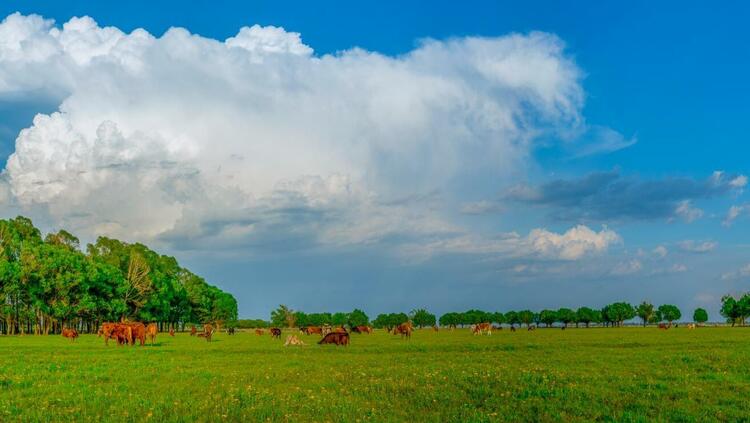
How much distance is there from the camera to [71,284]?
100188 mm

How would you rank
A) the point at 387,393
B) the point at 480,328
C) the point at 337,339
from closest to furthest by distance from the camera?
the point at 387,393 → the point at 337,339 → the point at 480,328

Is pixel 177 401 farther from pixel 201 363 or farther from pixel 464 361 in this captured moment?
pixel 464 361

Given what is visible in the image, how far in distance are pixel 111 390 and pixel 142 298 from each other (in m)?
116

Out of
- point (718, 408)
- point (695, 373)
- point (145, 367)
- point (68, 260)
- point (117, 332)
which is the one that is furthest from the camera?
point (68, 260)

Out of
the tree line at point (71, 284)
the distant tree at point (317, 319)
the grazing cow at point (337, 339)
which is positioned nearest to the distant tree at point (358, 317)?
the distant tree at point (317, 319)

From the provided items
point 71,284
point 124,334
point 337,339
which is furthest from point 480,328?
point 71,284

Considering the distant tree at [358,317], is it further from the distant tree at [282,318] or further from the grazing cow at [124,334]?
the grazing cow at [124,334]

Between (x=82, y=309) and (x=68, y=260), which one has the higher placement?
(x=68, y=260)

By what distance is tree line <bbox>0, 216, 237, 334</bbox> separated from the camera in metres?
98.9

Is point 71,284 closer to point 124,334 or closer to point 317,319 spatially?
point 124,334

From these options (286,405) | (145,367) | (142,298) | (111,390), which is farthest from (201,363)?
(142,298)

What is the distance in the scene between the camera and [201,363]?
32844 mm

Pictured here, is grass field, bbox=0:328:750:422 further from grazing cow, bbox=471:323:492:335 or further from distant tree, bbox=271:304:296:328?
distant tree, bbox=271:304:296:328

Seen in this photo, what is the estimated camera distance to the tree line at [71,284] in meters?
98.9
